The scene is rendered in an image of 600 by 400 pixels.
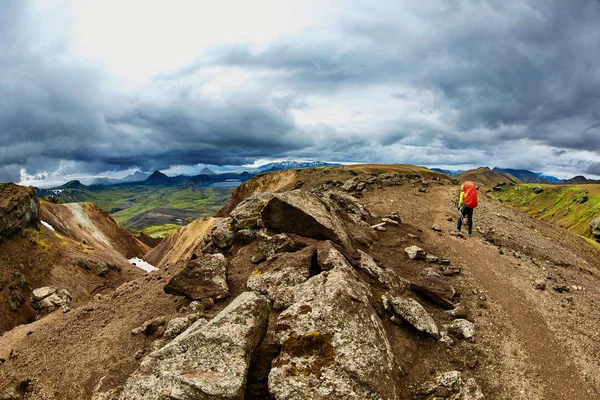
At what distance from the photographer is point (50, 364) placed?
47.9 ft

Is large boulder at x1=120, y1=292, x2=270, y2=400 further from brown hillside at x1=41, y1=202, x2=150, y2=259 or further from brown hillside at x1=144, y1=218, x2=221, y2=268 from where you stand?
brown hillside at x1=41, y1=202, x2=150, y2=259

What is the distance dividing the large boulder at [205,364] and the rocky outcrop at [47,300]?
43761mm

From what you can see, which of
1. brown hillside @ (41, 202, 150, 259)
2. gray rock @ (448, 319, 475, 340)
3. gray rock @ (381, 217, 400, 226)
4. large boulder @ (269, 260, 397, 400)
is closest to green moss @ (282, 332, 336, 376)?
large boulder @ (269, 260, 397, 400)

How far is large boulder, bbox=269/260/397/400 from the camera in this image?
8992 mm

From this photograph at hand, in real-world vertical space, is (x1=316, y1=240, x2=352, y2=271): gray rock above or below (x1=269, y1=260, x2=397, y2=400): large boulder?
above

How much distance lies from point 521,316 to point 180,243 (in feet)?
280

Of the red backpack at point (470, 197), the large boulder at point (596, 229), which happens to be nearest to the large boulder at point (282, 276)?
the red backpack at point (470, 197)

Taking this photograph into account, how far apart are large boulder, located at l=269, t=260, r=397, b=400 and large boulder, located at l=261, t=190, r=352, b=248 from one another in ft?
21.2

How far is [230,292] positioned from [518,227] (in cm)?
3358

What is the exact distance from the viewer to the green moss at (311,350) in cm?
948

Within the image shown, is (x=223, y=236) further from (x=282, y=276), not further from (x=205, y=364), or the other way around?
(x=205, y=364)

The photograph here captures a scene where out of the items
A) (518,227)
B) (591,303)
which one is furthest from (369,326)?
(518,227)

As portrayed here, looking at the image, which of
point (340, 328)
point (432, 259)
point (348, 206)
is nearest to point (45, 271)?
point (348, 206)

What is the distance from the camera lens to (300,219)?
19047 mm
